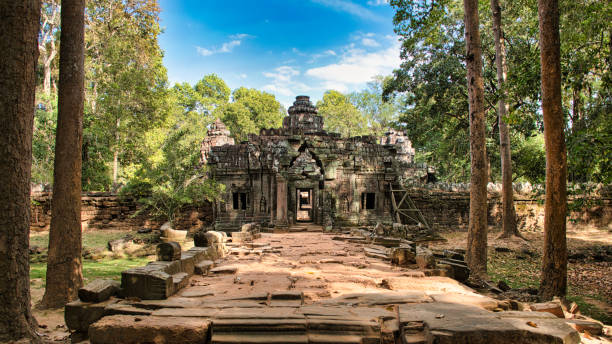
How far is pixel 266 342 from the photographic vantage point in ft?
10.7

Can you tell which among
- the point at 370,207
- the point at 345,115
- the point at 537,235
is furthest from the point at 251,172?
the point at 345,115

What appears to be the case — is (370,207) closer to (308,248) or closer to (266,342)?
(308,248)

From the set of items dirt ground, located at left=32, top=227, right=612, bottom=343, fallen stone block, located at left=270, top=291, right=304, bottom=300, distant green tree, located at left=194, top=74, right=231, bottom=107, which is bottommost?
dirt ground, located at left=32, top=227, right=612, bottom=343

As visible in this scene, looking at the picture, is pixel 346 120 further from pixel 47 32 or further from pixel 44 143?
pixel 44 143

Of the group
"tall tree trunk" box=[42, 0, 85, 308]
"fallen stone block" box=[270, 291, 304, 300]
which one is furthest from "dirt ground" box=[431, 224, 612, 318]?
"tall tree trunk" box=[42, 0, 85, 308]

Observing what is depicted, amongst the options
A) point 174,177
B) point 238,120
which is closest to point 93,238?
point 174,177

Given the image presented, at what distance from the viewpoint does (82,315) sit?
4051mm

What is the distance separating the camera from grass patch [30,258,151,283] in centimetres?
879

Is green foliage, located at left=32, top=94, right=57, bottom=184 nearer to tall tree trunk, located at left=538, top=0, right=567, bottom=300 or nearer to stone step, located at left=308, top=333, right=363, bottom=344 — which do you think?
stone step, located at left=308, top=333, right=363, bottom=344

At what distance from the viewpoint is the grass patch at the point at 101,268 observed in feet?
28.8

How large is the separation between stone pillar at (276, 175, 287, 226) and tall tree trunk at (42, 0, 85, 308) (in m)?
9.93

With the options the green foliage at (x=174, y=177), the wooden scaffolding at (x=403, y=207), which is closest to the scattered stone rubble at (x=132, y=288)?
the green foliage at (x=174, y=177)

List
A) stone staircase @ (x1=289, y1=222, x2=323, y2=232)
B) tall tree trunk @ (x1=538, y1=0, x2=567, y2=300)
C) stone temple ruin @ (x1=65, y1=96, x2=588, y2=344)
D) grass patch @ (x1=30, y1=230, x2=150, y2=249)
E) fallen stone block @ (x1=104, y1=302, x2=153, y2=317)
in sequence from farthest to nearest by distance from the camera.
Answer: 1. stone staircase @ (x1=289, y1=222, x2=323, y2=232)
2. grass patch @ (x1=30, y1=230, x2=150, y2=249)
3. tall tree trunk @ (x1=538, y1=0, x2=567, y2=300)
4. fallen stone block @ (x1=104, y1=302, x2=153, y2=317)
5. stone temple ruin @ (x1=65, y1=96, x2=588, y2=344)

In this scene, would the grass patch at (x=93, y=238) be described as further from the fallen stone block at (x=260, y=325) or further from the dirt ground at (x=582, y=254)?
the dirt ground at (x=582, y=254)
